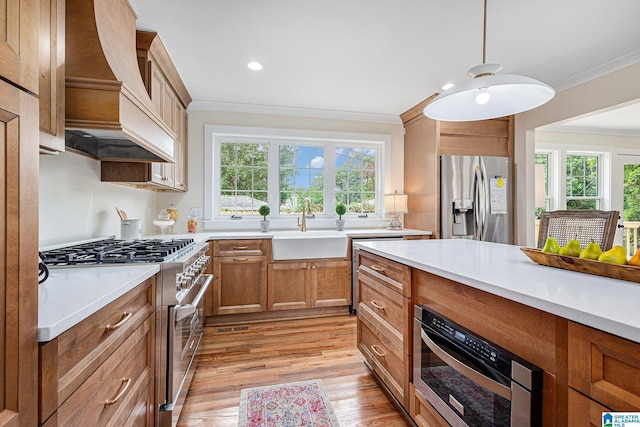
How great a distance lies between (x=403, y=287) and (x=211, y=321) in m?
2.24

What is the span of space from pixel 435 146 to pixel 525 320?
9.03ft

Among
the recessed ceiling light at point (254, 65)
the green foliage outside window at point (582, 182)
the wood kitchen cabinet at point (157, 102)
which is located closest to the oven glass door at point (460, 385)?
the wood kitchen cabinet at point (157, 102)

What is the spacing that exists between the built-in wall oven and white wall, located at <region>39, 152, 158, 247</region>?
6.69 ft

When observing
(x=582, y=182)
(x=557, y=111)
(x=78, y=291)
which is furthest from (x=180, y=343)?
(x=582, y=182)

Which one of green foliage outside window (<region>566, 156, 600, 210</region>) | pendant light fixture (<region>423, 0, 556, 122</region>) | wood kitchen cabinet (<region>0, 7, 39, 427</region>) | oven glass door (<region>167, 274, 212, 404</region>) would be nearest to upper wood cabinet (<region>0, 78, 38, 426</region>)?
wood kitchen cabinet (<region>0, 7, 39, 427</region>)

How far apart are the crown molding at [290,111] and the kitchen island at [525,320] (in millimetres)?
2463

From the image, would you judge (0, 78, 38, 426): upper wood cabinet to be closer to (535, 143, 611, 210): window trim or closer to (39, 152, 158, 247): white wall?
(39, 152, 158, 247): white wall

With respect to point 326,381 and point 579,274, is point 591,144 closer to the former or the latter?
point 579,274

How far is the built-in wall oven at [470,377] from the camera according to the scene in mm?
847

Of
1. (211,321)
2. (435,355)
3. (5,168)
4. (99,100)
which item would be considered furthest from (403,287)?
(211,321)

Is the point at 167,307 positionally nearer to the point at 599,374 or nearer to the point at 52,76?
the point at 52,76

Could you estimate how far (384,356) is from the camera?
171 cm

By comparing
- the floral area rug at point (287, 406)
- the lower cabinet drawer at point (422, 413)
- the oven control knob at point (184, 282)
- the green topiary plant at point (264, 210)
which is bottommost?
the floral area rug at point (287, 406)
